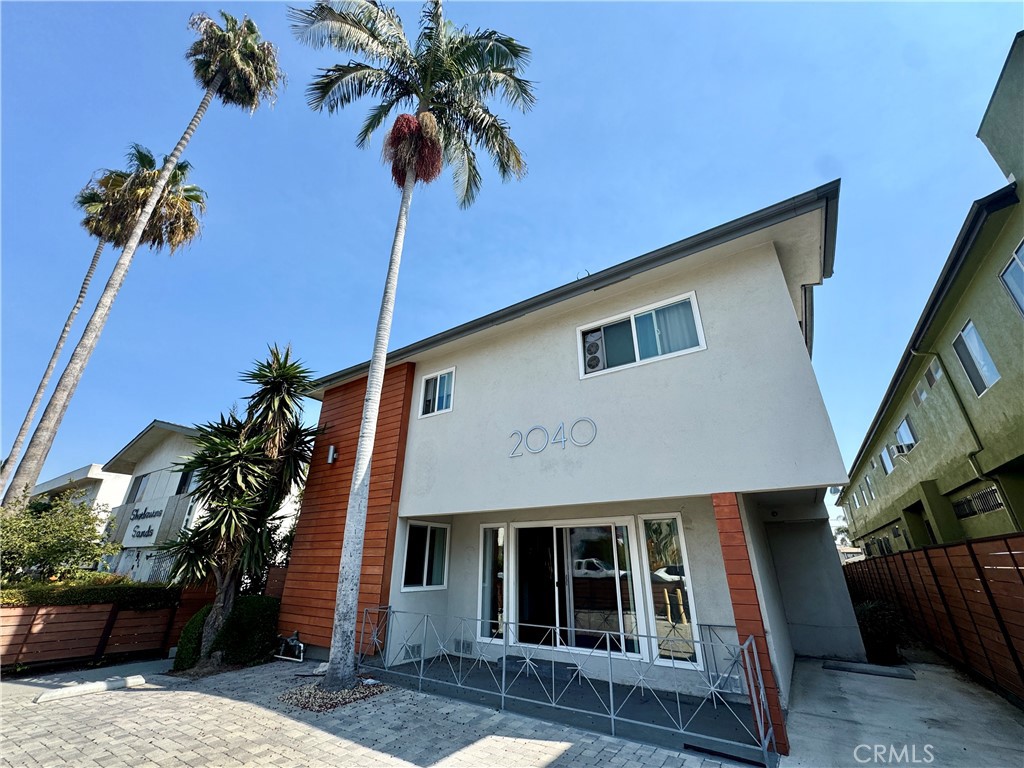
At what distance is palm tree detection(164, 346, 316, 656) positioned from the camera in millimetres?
8531

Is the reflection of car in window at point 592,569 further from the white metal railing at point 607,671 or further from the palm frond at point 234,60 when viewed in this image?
the palm frond at point 234,60

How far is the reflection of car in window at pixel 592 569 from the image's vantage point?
23.7 feet

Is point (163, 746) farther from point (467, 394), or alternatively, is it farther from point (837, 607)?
point (837, 607)

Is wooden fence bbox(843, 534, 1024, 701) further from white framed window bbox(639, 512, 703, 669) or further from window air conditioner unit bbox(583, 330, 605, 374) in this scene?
window air conditioner unit bbox(583, 330, 605, 374)

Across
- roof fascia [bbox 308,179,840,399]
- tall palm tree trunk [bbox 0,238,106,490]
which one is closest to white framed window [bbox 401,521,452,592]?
roof fascia [bbox 308,179,840,399]

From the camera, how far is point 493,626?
821cm

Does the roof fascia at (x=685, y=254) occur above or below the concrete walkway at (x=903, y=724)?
above

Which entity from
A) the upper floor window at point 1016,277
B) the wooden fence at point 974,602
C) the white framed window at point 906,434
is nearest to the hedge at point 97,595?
the wooden fence at point 974,602

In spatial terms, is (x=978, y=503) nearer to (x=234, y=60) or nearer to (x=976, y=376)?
(x=976, y=376)

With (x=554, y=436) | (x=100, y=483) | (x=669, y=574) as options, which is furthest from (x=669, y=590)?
(x=100, y=483)

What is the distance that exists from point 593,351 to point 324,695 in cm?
704

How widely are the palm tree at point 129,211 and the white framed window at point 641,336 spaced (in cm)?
1479

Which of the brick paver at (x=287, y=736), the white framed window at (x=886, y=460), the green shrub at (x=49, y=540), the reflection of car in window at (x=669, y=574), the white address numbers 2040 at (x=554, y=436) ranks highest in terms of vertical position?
the white framed window at (x=886, y=460)

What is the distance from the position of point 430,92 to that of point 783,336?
9595 millimetres
